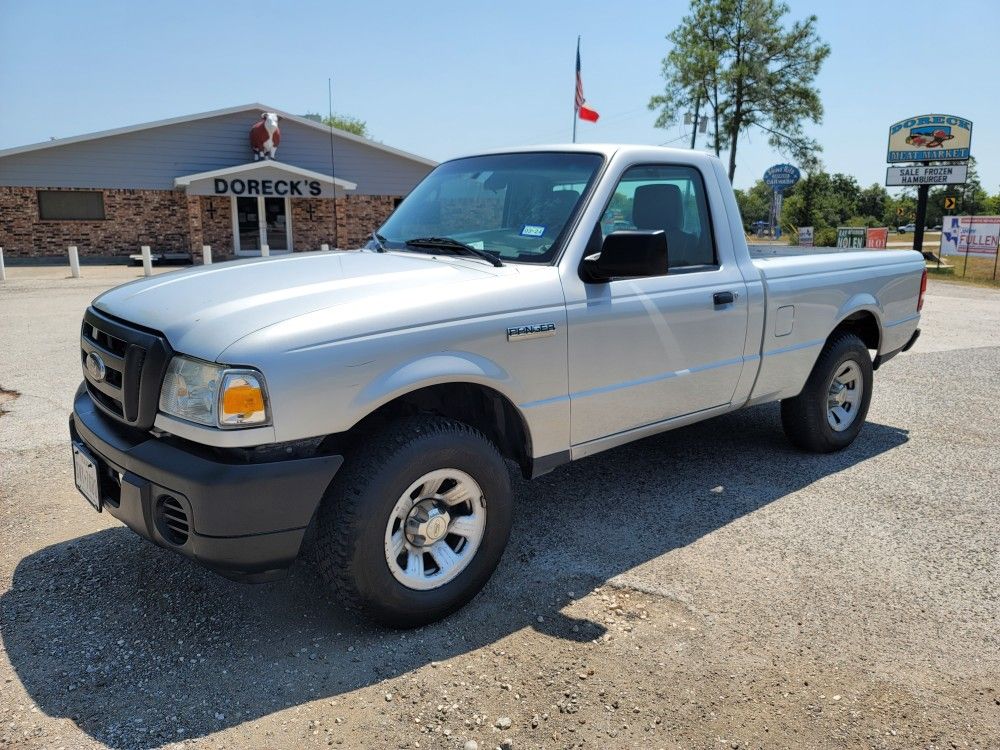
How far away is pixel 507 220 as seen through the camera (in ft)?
12.7

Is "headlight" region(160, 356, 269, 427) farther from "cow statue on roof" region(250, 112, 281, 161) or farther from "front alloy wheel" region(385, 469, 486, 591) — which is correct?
"cow statue on roof" region(250, 112, 281, 161)

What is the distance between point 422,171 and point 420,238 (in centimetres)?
2750

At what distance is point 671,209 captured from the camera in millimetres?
4191

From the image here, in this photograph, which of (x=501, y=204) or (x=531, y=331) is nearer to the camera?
(x=531, y=331)

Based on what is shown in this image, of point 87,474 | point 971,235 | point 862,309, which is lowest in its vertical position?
point 87,474

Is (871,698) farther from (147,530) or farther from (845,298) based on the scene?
(845,298)

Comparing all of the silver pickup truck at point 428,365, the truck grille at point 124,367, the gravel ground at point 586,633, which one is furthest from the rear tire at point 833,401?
the truck grille at point 124,367

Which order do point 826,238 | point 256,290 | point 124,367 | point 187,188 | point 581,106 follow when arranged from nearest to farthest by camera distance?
point 124,367, point 256,290, point 581,106, point 187,188, point 826,238

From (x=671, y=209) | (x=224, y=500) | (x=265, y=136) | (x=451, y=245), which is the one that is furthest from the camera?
(x=265, y=136)

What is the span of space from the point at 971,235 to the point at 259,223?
2639 centimetres

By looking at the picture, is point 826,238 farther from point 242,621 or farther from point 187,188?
point 242,621

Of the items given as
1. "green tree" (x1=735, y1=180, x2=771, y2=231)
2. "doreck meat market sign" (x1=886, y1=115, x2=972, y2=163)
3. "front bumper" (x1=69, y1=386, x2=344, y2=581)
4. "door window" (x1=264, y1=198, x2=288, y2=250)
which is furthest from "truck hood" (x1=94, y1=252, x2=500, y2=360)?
"green tree" (x1=735, y1=180, x2=771, y2=231)

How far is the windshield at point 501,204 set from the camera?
3.69m

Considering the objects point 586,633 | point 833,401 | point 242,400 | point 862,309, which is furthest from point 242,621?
point 862,309
